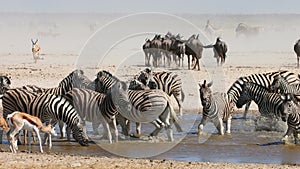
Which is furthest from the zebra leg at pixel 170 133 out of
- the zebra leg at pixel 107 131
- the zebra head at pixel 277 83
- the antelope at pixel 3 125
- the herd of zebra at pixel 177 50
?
the herd of zebra at pixel 177 50

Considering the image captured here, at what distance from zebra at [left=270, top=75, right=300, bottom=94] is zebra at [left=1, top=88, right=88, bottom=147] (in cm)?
447

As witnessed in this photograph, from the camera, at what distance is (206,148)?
1110cm

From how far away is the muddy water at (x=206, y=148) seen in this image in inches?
406

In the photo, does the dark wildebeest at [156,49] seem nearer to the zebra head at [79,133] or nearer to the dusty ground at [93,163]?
the zebra head at [79,133]

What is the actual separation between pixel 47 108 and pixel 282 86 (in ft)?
16.9

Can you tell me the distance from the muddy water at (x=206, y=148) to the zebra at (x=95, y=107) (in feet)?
1.07

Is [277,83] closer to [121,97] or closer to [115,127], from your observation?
[121,97]

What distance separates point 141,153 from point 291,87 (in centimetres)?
470

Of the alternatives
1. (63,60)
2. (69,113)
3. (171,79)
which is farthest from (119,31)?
(69,113)

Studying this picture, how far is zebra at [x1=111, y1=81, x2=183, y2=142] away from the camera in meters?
11.6

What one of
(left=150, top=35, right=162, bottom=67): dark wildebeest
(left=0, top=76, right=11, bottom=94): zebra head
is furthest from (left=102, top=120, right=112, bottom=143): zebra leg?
(left=150, top=35, right=162, bottom=67): dark wildebeest

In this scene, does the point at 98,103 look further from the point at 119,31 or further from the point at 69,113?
the point at 119,31

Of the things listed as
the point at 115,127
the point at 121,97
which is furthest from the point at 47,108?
the point at 121,97

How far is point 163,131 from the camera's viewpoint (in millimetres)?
11977
